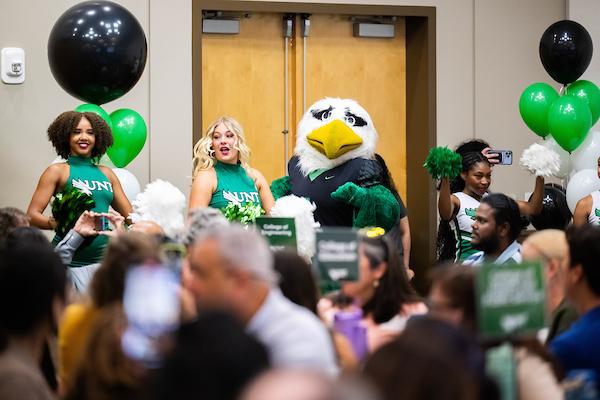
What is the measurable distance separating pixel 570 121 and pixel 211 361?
5.44 m

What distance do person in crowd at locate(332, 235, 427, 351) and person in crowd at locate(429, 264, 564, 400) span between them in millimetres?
991

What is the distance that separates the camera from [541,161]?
6.65m

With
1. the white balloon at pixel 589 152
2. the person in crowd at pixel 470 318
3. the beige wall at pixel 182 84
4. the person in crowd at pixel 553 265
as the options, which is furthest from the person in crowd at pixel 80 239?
the white balloon at pixel 589 152

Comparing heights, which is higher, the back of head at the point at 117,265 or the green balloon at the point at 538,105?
the green balloon at the point at 538,105

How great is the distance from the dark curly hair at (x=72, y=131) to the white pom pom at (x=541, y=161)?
2.65m

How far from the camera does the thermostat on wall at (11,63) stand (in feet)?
24.0

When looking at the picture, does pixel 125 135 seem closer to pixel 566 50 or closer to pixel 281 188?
pixel 281 188

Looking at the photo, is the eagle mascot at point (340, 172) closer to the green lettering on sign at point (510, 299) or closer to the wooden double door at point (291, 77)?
the wooden double door at point (291, 77)

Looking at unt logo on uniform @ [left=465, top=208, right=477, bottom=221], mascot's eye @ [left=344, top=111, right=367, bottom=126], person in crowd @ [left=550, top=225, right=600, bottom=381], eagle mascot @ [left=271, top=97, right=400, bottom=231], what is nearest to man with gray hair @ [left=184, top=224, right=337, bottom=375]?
person in crowd @ [left=550, top=225, right=600, bottom=381]

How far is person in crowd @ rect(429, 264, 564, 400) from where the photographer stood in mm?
2521

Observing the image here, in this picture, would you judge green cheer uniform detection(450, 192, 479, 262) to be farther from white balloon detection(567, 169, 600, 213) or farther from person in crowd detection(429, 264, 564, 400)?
person in crowd detection(429, 264, 564, 400)

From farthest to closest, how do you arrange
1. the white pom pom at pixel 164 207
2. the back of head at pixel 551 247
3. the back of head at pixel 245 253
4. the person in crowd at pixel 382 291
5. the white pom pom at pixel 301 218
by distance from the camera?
the white pom pom at pixel 301 218, the white pom pom at pixel 164 207, the person in crowd at pixel 382 291, the back of head at pixel 551 247, the back of head at pixel 245 253

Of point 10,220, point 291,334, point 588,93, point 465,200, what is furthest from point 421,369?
point 588,93

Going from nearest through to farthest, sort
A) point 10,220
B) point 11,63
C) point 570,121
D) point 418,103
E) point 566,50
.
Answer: point 10,220 → point 570,121 → point 566,50 → point 11,63 → point 418,103
